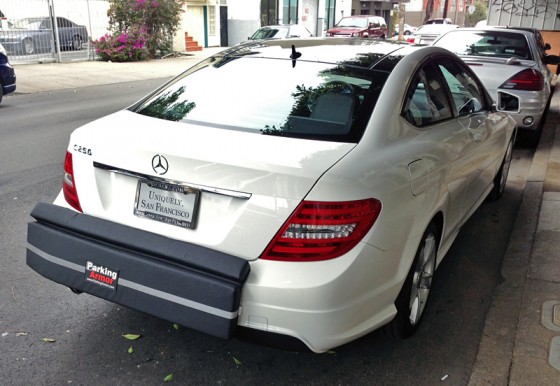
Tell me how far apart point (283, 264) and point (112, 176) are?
1.02 metres

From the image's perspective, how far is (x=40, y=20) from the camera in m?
18.8

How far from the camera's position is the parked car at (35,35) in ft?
59.3

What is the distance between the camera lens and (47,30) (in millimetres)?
18969

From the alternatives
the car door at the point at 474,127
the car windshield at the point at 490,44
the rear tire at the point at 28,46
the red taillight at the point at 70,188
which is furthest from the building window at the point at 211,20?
the red taillight at the point at 70,188

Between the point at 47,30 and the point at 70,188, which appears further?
the point at 47,30

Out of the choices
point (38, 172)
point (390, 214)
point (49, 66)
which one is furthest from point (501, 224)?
point (49, 66)

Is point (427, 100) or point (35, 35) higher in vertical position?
point (427, 100)

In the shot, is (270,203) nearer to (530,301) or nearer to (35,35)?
(530,301)

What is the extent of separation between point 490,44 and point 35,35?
15.5 m

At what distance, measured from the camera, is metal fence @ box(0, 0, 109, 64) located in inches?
717

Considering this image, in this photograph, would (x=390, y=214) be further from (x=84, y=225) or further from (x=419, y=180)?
(x=84, y=225)

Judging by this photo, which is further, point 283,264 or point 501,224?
point 501,224

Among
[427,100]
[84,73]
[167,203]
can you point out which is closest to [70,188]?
[167,203]

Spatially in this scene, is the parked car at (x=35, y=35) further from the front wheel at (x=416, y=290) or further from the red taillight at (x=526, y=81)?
the front wheel at (x=416, y=290)
